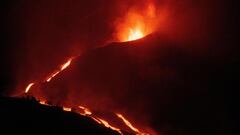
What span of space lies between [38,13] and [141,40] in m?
7.66

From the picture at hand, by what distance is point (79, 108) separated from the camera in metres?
16.1

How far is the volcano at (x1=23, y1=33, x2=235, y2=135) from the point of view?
16.4m

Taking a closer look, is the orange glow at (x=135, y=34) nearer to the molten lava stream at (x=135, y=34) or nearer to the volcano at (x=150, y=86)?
the molten lava stream at (x=135, y=34)

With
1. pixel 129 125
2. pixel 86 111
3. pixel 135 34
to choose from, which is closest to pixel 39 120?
pixel 86 111

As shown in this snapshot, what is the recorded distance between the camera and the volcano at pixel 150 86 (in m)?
16.4

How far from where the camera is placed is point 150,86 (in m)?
17.3

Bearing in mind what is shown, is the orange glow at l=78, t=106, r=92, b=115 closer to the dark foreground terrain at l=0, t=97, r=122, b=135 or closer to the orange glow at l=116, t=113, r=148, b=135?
the orange glow at l=116, t=113, r=148, b=135

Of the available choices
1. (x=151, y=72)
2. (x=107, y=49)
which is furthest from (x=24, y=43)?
(x=151, y=72)

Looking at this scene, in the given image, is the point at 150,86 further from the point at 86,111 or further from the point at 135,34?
the point at 135,34

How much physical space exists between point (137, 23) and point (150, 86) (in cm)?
439

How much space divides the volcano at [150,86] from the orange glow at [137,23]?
154 centimetres

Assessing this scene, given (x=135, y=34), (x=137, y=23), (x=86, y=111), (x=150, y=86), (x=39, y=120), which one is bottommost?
(x=39, y=120)

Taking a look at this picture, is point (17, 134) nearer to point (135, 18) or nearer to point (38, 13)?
point (135, 18)

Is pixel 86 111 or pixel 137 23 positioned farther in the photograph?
pixel 137 23
